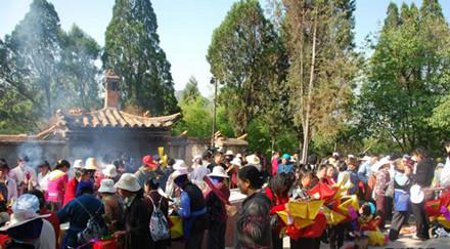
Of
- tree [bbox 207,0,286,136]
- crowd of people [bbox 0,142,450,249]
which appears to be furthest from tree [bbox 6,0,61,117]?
crowd of people [bbox 0,142,450,249]

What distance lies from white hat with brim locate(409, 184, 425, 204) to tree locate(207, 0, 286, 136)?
84.2 ft

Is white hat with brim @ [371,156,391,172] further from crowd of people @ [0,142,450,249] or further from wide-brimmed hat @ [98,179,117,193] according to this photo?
wide-brimmed hat @ [98,179,117,193]

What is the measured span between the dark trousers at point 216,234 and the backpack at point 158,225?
1.21 meters

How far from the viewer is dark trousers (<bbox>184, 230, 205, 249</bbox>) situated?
6765mm

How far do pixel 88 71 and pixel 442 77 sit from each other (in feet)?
84.3

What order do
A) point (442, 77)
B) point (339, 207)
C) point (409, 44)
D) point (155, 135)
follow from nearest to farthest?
point (339, 207), point (155, 135), point (442, 77), point (409, 44)

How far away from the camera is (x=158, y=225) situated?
19.5 ft

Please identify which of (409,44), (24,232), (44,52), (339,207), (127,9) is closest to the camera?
(24,232)

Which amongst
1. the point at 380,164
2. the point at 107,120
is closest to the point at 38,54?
the point at 107,120

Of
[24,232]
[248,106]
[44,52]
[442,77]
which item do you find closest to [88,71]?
[44,52]

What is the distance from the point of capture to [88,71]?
38031 millimetres

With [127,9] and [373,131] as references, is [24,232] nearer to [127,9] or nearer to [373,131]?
[373,131]

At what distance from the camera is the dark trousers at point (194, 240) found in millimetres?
6765

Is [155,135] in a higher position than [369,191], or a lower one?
higher
